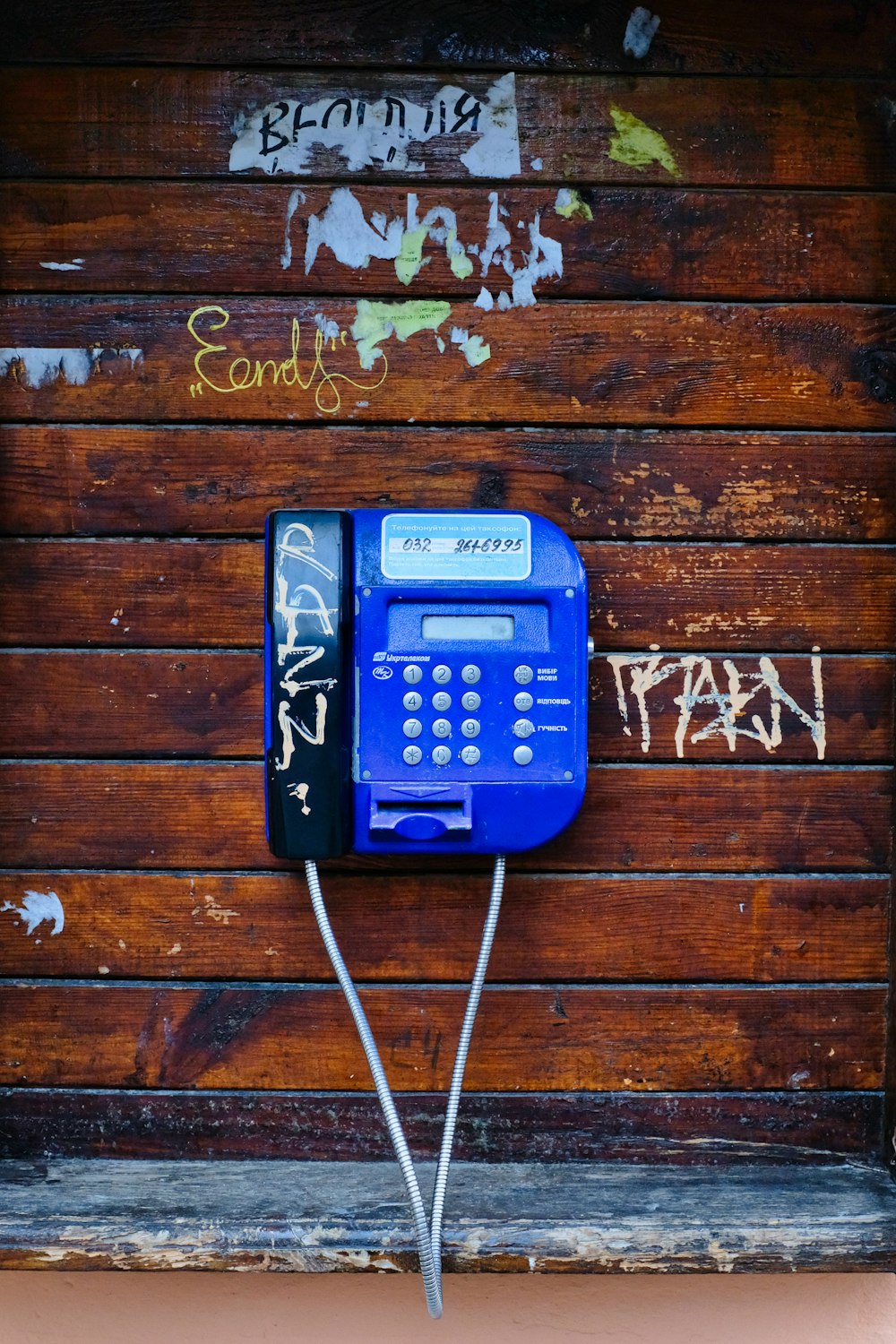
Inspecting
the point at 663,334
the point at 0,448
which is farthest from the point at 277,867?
the point at 663,334

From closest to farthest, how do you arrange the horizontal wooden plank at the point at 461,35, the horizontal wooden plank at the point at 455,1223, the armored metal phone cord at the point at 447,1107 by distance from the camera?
the armored metal phone cord at the point at 447,1107
the horizontal wooden plank at the point at 455,1223
the horizontal wooden plank at the point at 461,35

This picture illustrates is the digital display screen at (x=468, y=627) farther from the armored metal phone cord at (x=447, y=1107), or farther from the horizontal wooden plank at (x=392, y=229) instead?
the horizontal wooden plank at (x=392, y=229)

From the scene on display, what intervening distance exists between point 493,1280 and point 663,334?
129cm

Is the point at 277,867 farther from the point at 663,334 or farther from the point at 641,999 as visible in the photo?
the point at 663,334

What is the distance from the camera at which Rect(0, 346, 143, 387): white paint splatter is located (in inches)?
53.3

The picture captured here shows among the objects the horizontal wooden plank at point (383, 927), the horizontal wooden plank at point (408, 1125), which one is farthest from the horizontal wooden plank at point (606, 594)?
the horizontal wooden plank at point (408, 1125)

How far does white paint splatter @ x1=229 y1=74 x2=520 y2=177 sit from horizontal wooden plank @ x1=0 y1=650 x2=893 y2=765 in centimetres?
66

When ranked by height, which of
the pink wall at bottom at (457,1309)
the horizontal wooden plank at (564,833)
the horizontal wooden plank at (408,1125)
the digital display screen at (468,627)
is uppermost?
the digital display screen at (468,627)

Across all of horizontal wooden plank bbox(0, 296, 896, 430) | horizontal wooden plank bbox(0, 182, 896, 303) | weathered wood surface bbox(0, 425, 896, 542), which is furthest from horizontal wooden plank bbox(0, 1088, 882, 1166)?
horizontal wooden plank bbox(0, 182, 896, 303)

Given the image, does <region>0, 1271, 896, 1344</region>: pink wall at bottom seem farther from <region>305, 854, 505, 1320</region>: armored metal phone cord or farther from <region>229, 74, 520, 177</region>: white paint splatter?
<region>229, 74, 520, 177</region>: white paint splatter

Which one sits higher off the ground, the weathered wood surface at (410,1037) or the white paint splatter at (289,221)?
the white paint splatter at (289,221)

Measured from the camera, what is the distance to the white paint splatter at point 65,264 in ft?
4.43

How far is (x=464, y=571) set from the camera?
46.5 inches

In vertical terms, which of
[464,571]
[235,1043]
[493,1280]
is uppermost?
[464,571]
